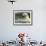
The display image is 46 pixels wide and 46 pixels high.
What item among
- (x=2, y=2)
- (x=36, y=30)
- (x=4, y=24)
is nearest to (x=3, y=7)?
(x=2, y=2)

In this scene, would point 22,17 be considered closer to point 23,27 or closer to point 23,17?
point 23,17

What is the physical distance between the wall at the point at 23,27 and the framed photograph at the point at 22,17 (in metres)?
0.12

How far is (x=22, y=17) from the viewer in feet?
17.4

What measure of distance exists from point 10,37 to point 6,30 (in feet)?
1.07

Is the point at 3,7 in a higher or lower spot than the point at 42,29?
higher

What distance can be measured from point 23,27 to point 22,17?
1.33 feet

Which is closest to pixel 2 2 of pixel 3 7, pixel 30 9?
pixel 3 7

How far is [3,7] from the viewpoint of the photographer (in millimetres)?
5301

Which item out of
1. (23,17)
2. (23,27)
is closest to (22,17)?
(23,17)

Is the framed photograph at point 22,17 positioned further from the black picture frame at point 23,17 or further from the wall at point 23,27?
the wall at point 23,27

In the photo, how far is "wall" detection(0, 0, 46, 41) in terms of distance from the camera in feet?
17.2

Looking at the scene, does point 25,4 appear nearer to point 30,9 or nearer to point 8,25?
point 30,9

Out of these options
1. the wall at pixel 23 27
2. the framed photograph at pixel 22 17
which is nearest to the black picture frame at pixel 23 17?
the framed photograph at pixel 22 17

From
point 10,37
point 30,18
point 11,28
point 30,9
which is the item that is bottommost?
point 10,37
